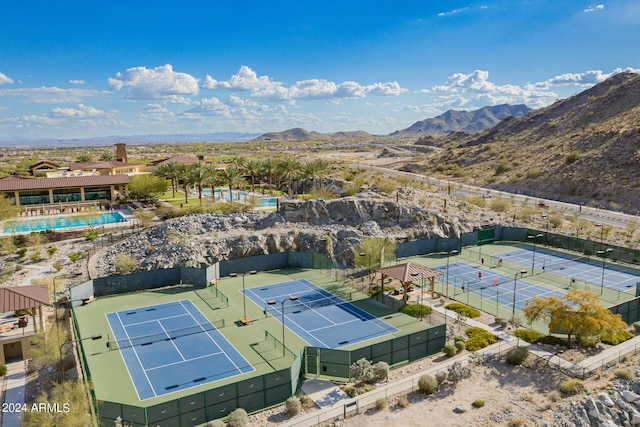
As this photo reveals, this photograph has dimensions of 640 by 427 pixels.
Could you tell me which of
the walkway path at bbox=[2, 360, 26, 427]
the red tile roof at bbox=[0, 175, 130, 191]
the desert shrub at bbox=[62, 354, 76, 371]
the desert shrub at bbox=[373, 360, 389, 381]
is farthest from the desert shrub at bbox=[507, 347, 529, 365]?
the red tile roof at bbox=[0, 175, 130, 191]

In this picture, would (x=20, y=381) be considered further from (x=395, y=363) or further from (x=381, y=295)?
(x=381, y=295)

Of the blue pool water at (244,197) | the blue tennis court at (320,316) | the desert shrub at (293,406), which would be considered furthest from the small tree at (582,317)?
the blue pool water at (244,197)

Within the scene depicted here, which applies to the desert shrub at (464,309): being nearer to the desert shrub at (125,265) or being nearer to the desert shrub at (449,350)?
the desert shrub at (449,350)

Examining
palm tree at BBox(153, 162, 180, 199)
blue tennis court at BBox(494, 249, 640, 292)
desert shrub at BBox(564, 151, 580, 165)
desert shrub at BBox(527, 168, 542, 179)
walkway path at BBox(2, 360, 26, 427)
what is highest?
desert shrub at BBox(564, 151, 580, 165)

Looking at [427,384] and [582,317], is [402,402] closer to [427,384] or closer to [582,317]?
[427,384]

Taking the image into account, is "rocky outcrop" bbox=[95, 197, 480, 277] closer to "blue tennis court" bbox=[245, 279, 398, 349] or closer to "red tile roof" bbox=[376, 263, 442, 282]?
"blue tennis court" bbox=[245, 279, 398, 349]

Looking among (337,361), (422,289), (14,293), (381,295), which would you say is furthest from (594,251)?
(14,293)
